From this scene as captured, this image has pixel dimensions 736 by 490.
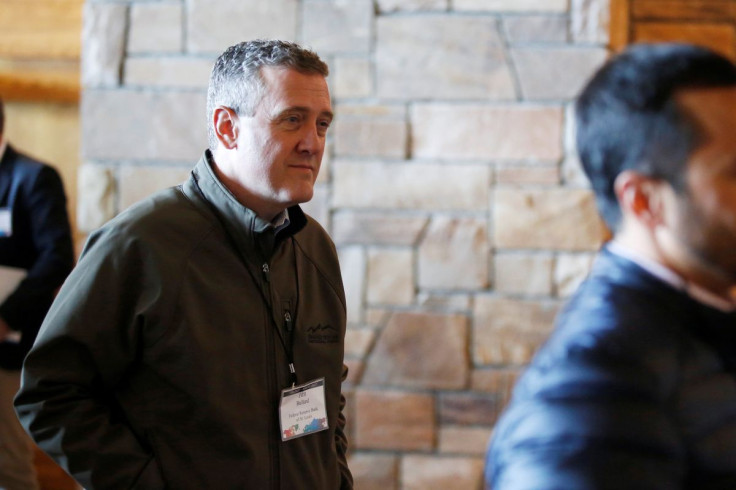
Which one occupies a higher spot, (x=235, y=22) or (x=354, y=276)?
(x=235, y=22)

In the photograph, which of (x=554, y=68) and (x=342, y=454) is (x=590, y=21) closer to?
(x=554, y=68)

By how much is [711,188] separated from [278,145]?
35.2 inches

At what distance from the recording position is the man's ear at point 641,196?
2.96ft

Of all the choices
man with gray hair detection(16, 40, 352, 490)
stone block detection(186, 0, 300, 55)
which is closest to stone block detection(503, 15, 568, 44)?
stone block detection(186, 0, 300, 55)

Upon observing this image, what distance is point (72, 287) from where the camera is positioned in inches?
56.0

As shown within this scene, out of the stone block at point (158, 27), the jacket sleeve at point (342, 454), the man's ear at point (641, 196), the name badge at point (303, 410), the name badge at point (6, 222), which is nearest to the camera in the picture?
the man's ear at point (641, 196)

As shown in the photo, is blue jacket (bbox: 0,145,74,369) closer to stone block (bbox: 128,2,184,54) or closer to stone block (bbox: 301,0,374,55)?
stone block (bbox: 128,2,184,54)

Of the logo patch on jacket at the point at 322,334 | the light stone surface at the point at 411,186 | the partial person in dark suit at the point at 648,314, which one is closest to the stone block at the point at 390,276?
the light stone surface at the point at 411,186

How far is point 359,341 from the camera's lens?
2885mm

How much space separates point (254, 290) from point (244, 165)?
0.80 feet

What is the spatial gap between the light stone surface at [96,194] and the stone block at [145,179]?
4 cm

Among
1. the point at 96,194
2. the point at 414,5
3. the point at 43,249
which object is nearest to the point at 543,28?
the point at 414,5

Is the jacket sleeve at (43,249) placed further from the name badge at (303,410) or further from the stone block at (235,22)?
the name badge at (303,410)

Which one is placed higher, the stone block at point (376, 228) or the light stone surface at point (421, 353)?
the stone block at point (376, 228)
